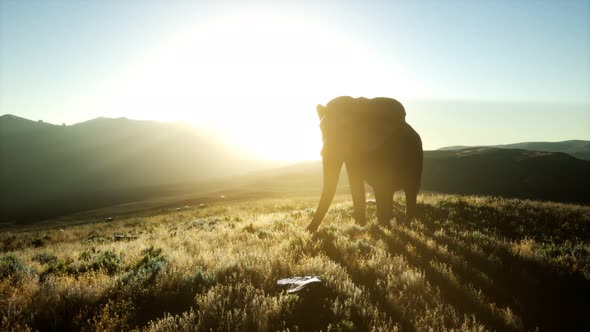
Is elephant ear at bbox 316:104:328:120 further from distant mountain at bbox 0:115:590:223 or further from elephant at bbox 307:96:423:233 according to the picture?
distant mountain at bbox 0:115:590:223

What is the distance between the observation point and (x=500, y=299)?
17.1ft

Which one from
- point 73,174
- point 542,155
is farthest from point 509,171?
point 73,174

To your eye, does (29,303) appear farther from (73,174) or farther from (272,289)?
(73,174)

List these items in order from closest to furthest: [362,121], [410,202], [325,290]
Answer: [325,290]
[362,121]
[410,202]

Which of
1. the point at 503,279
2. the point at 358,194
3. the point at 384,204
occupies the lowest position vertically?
the point at 503,279

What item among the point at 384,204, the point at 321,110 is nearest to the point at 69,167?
the point at 321,110

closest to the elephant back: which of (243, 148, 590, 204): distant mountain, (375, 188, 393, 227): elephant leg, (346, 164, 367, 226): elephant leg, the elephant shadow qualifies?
(346, 164, 367, 226): elephant leg

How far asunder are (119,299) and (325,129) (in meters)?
6.72

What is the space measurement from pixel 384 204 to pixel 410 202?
184 centimetres

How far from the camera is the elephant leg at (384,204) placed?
9.72 m

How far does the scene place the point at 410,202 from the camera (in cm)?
1113

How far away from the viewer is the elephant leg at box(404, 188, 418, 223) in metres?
10.9

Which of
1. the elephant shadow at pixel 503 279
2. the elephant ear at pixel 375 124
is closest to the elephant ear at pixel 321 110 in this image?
the elephant ear at pixel 375 124

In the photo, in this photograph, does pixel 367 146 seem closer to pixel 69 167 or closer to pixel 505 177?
pixel 505 177
